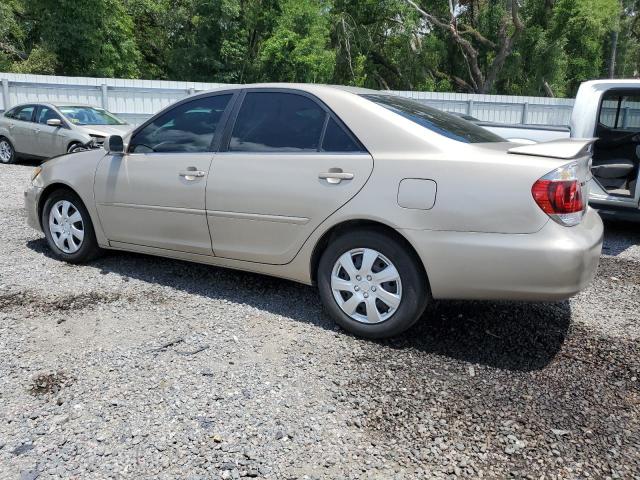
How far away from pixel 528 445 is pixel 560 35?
29.1 metres

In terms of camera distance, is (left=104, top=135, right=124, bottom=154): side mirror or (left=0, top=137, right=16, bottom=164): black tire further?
(left=0, top=137, right=16, bottom=164): black tire

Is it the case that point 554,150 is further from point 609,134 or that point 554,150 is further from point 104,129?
point 104,129

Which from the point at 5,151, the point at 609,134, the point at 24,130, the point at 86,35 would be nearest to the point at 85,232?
the point at 609,134

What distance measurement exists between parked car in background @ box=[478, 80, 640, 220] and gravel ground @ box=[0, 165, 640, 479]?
2123 mm

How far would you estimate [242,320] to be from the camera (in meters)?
3.92

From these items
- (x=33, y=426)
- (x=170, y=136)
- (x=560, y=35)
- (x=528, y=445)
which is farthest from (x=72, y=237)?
(x=560, y=35)

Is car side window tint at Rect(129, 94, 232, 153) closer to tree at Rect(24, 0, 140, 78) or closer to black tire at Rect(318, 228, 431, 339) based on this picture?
black tire at Rect(318, 228, 431, 339)

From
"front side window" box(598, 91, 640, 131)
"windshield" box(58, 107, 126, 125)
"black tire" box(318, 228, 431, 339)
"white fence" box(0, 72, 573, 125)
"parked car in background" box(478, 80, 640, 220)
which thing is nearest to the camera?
"black tire" box(318, 228, 431, 339)

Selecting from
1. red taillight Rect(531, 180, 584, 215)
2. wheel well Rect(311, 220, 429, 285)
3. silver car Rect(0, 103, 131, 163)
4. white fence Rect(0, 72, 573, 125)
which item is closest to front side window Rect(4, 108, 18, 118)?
silver car Rect(0, 103, 131, 163)

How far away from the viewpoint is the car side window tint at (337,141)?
362cm

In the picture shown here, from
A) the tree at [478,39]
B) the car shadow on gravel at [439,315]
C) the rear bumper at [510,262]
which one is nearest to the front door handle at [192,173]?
the car shadow on gravel at [439,315]

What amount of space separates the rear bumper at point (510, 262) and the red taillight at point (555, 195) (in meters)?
0.10

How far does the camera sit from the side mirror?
4.59 meters

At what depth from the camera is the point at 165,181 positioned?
436cm
